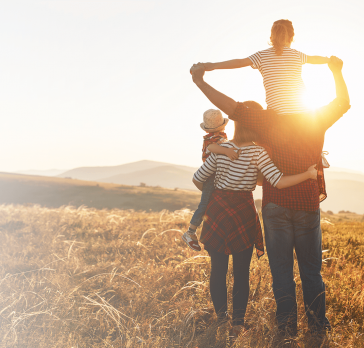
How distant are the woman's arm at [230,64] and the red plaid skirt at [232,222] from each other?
1258 millimetres

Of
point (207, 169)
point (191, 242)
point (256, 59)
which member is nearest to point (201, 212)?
point (191, 242)

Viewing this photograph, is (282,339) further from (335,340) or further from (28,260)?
(28,260)

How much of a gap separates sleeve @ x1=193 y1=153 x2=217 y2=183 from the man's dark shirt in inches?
21.8

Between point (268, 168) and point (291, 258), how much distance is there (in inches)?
35.0

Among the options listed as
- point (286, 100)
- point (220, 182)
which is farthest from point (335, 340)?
point (286, 100)

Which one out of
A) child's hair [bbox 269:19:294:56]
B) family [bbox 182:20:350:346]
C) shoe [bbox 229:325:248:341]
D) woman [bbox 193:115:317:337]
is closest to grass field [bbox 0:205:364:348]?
shoe [bbox 229:325:248:341]

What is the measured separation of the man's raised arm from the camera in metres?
2.56

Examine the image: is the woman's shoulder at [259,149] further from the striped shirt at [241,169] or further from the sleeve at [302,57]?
the sleeve at [302,57]

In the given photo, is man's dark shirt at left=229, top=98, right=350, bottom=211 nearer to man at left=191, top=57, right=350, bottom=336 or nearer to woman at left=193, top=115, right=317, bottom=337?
man at left=191, top=57, right=350, bottom=336

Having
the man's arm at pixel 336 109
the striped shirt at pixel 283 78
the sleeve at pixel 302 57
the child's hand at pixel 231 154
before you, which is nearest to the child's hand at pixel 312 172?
the man's arm at pixel 336 109

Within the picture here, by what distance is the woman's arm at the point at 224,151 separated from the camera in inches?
108

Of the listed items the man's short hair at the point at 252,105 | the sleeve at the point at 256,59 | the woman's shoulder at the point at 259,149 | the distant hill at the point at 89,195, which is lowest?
the distant hill at the point at 89,195

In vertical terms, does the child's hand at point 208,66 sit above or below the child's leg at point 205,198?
above

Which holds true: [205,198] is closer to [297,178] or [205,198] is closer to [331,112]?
[297,178]
